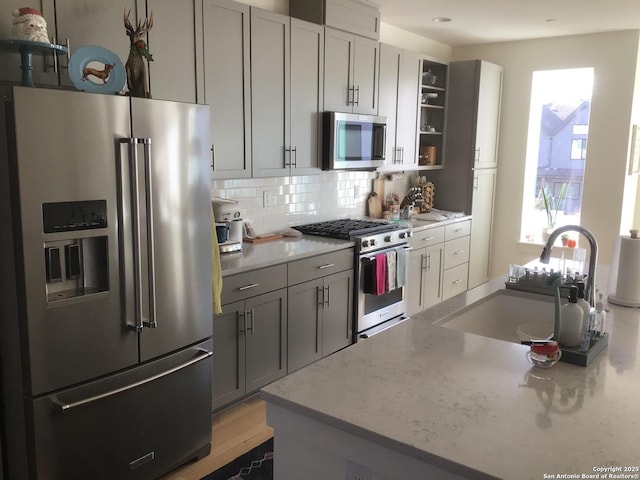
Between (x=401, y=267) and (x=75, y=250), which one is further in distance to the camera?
(x=401, y=267)

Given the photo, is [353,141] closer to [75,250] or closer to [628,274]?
[628,274]

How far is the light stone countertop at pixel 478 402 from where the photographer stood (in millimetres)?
1153

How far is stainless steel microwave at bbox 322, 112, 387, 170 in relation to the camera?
4039 mm

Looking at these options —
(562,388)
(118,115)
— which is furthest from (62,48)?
(562,388)

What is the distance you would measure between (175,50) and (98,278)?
1.36 meters

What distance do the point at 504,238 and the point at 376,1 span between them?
3.08m

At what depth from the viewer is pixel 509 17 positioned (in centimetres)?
468

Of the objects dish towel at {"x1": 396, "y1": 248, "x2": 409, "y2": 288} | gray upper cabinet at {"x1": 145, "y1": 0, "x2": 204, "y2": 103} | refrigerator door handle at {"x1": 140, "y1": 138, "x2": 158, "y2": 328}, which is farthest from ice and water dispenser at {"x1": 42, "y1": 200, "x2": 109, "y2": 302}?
dish towel at {"x1": 396, "y1": 248, "x2": 409, "y2": 288}

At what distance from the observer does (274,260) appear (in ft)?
10.8

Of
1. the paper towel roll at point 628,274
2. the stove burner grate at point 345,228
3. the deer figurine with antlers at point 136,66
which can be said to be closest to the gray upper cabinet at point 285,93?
the stove burner grate at point 345,228

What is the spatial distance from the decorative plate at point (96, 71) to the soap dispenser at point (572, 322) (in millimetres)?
1965

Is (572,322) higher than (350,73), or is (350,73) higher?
(350,73)

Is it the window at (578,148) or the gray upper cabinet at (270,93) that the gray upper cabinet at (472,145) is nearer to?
the window at (578,148)

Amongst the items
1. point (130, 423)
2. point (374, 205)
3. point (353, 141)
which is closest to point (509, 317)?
point (130, 423)
